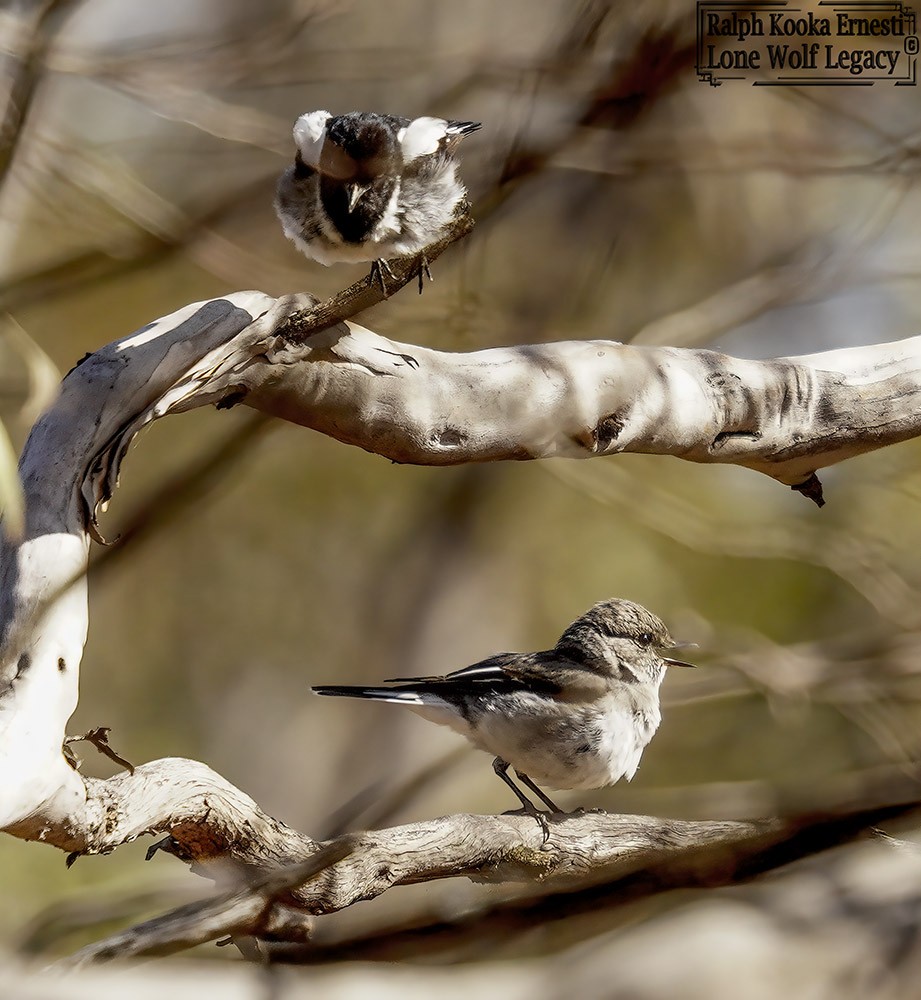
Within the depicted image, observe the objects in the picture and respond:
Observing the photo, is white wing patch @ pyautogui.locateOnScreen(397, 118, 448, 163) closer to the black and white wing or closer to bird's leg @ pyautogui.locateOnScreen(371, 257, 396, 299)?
the black and white wing

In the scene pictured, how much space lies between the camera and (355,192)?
1.55m

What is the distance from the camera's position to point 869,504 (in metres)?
3.88

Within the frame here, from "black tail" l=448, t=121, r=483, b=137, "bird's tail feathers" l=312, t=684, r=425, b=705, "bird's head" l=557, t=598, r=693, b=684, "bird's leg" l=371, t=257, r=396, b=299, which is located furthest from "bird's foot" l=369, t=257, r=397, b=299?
"bird's head" l=557, t=598, r=693, b=684

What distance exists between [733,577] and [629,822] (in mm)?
2818

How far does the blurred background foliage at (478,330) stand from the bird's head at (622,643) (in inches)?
31.1

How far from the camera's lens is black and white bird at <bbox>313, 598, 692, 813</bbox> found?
175 cm

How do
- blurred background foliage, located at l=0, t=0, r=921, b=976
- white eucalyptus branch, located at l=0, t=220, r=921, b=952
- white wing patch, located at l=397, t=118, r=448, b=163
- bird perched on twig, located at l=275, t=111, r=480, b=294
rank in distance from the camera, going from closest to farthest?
white eucalyptus branch, located at l=0, t=220, r=921, b=952 → bird perched on twig, located at l=275, t=111, r=480, b=294 → white wing patch, located at l=397, t=118, r=448, b=163 → blurred background foliage, located at l=0, t=0, r=921, b=976

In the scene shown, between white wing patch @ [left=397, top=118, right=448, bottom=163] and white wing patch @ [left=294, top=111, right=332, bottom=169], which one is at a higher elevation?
white wing patch @ [left=294, top=111, right=332, bottom=169]

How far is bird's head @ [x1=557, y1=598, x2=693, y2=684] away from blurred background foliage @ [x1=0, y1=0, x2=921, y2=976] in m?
0.79

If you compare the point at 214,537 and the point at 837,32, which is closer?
the point at 837,32

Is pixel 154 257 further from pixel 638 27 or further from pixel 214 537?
pixel 638 27

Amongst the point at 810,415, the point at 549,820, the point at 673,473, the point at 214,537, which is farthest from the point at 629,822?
the point at 214,537

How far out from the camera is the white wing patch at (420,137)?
5.47 feet

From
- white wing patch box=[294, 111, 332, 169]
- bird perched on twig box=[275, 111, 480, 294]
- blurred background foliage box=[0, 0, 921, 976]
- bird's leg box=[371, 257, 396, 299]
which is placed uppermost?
white wing patch box=[294, 111, 332, 169]
